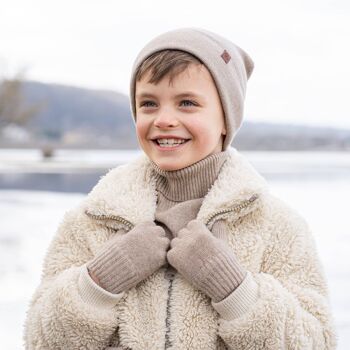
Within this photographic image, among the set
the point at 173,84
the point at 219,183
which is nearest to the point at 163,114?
the point at 173,84

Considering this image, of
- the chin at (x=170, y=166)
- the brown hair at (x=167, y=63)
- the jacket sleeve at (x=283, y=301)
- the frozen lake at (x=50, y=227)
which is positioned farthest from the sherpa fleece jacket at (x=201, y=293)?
the frozen lake at (x=50, y=227)

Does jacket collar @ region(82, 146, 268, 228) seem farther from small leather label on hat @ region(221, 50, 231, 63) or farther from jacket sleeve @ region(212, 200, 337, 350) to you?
small leather label on hat @ region(221, 50, 231, 63)

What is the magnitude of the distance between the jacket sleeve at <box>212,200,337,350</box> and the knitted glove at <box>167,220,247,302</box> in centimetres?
3

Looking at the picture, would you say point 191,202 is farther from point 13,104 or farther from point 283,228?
point 13,104

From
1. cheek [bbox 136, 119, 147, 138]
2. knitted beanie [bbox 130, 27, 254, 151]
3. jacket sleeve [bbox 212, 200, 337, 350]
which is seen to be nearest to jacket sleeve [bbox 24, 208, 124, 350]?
jacket sleeve [bbox 212, 200, 337, 350]

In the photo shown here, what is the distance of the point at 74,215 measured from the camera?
6.53 feet

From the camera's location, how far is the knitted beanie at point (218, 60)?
1879 millimetres

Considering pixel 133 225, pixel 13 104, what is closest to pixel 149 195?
pixel 133 225

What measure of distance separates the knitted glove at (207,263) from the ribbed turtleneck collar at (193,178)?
178 mm

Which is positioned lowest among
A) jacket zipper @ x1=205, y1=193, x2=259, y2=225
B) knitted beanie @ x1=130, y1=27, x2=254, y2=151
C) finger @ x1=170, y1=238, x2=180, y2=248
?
finger @ x1=170, y1=238, x2=180, y2=248

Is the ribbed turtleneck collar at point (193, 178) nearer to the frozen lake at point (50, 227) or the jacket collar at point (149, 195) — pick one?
the jacket collar at point (149, 195)

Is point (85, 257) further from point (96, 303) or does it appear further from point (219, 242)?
point (219, 242)

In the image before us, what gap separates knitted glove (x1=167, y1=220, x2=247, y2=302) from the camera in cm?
176

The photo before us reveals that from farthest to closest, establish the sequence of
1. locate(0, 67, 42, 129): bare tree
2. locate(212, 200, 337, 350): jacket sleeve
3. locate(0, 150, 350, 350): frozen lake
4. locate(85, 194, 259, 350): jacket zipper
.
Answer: locate(0, 67, 42, 129): bare tree < locate(0, 150, 350, 350): frozen lake < locate(85, 194, 259, 350): jacket zipper < locate(212, 200, 337, 350): jacket sleeve
